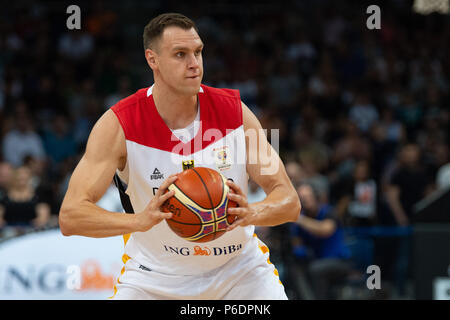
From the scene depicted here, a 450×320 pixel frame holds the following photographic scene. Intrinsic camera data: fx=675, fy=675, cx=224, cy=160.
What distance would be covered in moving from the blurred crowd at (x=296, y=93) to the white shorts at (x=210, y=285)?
3.85 meters

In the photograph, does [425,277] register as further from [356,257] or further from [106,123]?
[106,123]

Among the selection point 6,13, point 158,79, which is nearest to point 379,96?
point 6,13

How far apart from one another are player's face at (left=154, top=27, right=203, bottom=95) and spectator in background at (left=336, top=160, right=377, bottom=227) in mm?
5698

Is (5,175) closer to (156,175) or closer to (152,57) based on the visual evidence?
(152,57)

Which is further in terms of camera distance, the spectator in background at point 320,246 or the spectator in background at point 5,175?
the spectator in background at point 5,175

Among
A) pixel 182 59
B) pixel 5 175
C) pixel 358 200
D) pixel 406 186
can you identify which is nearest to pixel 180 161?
pixel 182 59

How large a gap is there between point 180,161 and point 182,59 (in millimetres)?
657

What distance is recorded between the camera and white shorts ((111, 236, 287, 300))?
440 centimetres

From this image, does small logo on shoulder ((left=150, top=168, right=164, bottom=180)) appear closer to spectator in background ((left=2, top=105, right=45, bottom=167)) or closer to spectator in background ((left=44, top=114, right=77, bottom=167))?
spectator in background ((left=2, top=105, right=45, bottom=167))

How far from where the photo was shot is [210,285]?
14.5ft

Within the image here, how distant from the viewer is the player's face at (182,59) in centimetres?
431

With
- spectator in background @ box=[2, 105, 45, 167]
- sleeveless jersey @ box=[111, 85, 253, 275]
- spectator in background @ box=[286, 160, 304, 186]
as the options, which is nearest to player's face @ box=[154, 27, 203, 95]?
sleeveless jersey @ box=[111, 85, 253, 275]

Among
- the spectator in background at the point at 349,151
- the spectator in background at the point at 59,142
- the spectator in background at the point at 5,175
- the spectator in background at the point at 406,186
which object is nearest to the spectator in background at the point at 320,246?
the spectator in background at the point at 406,186

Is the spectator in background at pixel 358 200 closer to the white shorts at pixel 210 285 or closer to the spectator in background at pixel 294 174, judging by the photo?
the spectator in background at pixel 294 174
